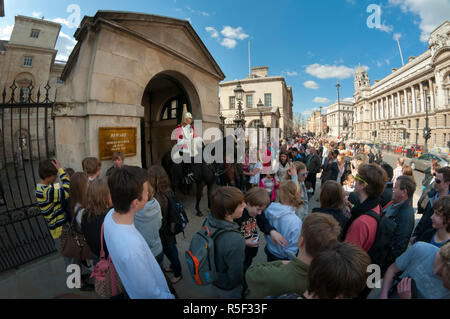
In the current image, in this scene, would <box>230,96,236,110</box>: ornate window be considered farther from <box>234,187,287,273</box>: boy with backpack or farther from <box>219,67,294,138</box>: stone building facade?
<box>234,187,287,273</box>: boy with backpack

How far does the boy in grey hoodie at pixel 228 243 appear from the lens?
1871 millimetres

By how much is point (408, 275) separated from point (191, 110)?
729cm

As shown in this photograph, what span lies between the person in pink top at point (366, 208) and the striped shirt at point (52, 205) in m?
4.07

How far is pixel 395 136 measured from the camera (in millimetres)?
60312

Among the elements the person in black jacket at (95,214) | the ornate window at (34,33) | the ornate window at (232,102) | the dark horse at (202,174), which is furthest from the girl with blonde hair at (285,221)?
the ornate window at (232,102)

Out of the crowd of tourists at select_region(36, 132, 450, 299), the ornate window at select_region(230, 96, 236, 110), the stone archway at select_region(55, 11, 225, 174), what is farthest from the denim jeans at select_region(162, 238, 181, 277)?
the ornate window at select_region(230, 96, 236, 110)

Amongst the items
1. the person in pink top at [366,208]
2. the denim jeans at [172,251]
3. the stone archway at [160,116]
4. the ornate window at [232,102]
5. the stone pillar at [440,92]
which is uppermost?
the stone pillar at [440,92]

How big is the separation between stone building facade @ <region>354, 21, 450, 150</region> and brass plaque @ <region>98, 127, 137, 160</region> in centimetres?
3577

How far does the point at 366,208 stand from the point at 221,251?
Result: 1.72 m

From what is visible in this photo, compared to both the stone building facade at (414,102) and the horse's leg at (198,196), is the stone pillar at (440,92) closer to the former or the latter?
the stone building facade at (414,102)

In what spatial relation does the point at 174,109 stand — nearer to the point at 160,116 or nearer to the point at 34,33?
the point at 160,116

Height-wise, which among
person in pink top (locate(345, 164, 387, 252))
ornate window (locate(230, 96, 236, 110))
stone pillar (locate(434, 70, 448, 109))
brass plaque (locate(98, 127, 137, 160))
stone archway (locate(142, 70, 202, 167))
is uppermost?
stone pillar (locate(434, 70, 448, 109))

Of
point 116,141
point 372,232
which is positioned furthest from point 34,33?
point 372,232

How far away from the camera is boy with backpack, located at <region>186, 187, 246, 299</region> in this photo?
1876mm
